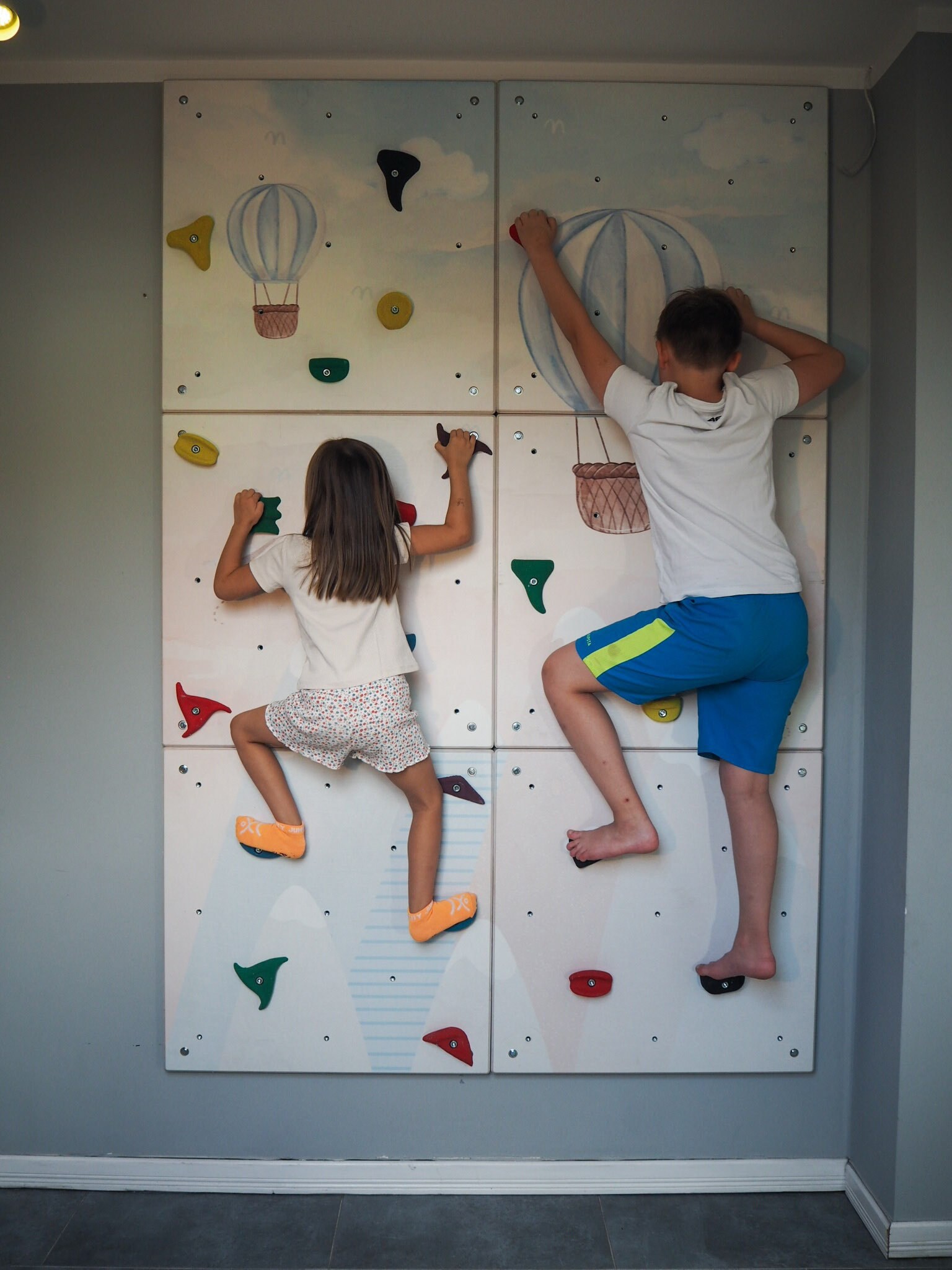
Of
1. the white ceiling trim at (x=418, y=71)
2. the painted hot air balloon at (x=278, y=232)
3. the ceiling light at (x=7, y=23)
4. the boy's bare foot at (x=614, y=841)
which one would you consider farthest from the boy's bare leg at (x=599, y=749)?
the ceiling light at (x=7, y=23)

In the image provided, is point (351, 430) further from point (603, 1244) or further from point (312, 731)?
point (603, 1244)

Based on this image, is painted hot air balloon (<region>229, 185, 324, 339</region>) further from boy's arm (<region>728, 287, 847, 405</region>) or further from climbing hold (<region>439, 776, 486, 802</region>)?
climbing hold (<region>439, 776, 486, 802</region>)

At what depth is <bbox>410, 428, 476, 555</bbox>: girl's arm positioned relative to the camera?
2.20 meters

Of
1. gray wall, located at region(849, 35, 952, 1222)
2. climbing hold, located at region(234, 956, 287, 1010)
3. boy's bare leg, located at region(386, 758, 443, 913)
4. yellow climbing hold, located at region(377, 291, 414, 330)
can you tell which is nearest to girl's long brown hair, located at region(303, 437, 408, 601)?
yellow climbing hold, located at region(377, 291, 414, 330)

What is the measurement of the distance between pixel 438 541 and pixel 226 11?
4.17 feet

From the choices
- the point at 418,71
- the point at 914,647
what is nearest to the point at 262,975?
the point at 914,647

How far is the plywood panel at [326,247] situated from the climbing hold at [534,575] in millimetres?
398

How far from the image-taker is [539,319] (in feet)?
7.42

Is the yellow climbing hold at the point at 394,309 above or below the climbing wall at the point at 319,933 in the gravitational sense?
above

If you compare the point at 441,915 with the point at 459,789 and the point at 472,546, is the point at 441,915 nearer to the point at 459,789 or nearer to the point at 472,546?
the point at 459,789

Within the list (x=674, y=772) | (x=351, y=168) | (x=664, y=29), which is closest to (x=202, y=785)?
(x=674, y=772)

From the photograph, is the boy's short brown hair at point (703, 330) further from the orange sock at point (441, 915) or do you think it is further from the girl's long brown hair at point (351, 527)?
the orange sock at point (441, 915)

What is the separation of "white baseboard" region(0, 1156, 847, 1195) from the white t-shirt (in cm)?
123

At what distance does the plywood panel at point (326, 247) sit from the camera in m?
2.25
